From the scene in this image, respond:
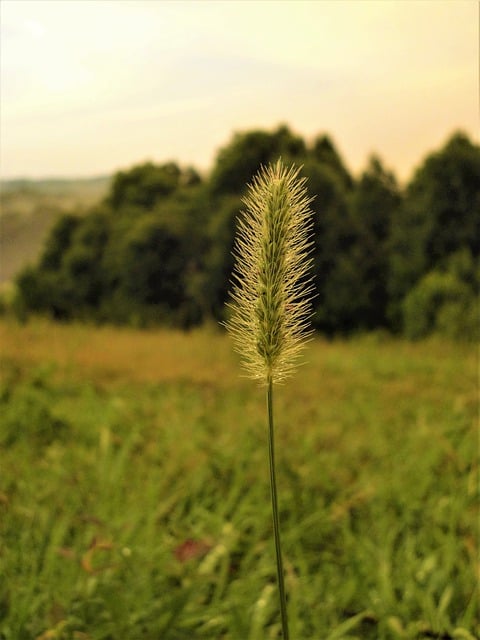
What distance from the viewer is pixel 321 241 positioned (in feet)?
25.5

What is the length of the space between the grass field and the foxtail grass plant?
1350mm

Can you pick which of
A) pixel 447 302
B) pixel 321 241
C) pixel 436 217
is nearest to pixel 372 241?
pixel 436 217

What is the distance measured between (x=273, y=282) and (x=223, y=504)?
96.6 inches

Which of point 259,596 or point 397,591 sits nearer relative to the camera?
point 259,596

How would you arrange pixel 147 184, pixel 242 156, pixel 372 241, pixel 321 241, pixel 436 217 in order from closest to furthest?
pixel 321 241 → pixel 242 156 → pixel 436 217 → pixel 372 241 → pixel 147 184

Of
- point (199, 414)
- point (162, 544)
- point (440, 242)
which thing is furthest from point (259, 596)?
point (440, 242)

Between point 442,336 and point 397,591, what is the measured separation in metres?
5.97

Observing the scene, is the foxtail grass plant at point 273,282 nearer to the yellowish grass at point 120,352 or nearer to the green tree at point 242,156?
the yellowish grass at point 120,352

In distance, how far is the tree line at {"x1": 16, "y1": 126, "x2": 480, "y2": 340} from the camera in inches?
332

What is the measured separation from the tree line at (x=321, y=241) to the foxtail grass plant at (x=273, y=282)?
6.96 metres

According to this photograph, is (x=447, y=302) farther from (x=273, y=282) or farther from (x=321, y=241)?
(x=273, y=282)

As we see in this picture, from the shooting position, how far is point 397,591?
2.77 m

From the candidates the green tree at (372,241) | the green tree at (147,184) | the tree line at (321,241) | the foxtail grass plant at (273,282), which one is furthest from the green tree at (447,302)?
the foxtail grass plant at (273,282)

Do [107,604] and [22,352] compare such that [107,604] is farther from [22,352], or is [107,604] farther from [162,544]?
[22,352]
